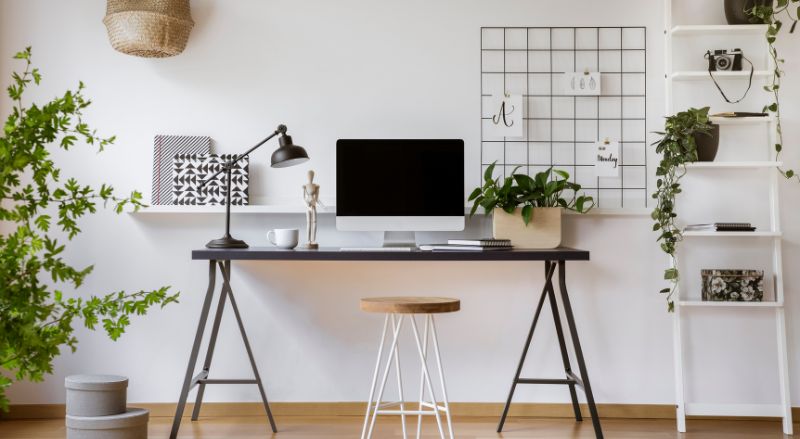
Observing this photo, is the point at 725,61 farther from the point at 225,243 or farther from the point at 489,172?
the point at 225,243

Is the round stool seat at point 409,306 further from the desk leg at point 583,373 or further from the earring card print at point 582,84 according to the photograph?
the earring card print at point 582,84

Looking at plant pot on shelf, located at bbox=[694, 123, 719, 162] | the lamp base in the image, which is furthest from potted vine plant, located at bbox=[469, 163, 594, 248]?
the lamp base

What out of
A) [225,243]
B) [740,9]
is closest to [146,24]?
[225,243]

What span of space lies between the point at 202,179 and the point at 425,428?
1.52m

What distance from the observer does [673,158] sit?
3.32 meters

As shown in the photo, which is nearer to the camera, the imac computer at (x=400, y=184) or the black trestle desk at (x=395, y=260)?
the black trestle desk at (x=395, y=260)

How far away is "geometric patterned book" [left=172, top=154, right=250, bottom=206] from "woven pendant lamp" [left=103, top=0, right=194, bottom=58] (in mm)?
520

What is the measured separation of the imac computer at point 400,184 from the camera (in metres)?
3.37

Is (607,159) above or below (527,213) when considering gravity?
above

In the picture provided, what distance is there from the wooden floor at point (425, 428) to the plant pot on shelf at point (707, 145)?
1227 millimetres

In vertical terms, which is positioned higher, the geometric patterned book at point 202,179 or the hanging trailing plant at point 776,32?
the hanging trailing plant at point 776,32

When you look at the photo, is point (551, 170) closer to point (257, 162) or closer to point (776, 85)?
point (776, 85)

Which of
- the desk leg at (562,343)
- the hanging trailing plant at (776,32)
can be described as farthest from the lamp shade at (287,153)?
the hanging trailing plant at (776,32)

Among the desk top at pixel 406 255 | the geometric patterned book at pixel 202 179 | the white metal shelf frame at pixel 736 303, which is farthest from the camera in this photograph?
the geometric patterned book at pixel 202 179
